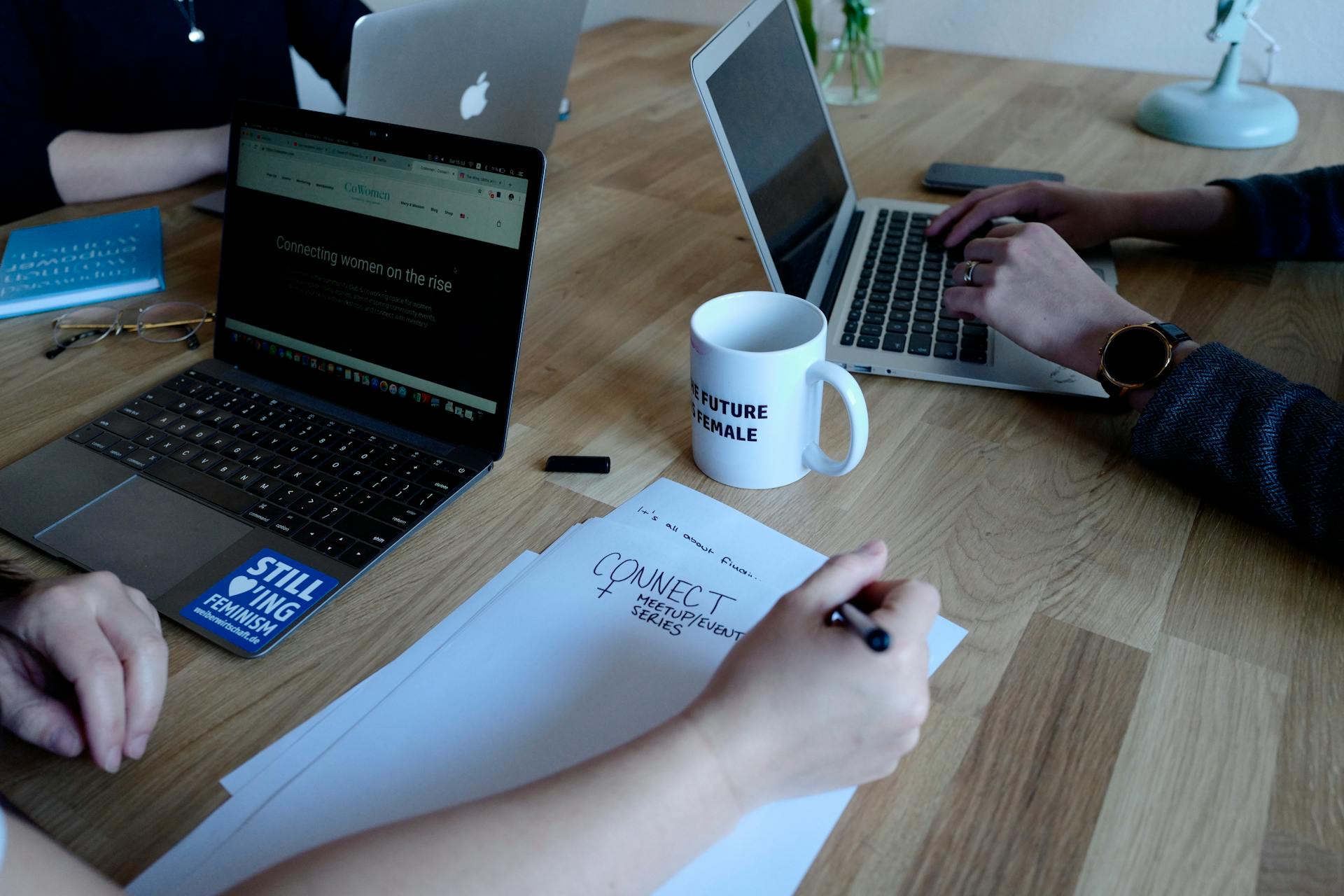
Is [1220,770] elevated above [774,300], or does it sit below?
below

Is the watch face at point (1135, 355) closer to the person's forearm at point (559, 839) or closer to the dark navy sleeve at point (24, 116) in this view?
the person's forearm at point (559, 839)

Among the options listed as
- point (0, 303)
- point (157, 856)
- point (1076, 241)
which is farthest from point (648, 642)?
point (0, 303)

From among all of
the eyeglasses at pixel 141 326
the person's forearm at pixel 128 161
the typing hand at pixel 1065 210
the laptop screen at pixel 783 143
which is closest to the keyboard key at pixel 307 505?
the eyeglasses at pixel 141 326

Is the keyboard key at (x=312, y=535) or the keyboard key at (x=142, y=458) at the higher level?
the keyboard key at (x=142, y=458)

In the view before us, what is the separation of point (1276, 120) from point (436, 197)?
1303mm

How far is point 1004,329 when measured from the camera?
812 millimetres

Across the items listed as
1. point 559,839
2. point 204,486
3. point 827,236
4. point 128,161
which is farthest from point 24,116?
point 559,839

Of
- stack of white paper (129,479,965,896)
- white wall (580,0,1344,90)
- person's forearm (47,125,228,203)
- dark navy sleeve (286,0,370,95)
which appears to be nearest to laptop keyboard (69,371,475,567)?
stack of white paper (129,479,965,896)

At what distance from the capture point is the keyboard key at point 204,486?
2.26 feet

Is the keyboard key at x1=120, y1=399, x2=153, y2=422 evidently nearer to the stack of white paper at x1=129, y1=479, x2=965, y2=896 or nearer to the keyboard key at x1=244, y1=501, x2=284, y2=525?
the keyboard key at x1=244, y1=501, x2=284, y2=525

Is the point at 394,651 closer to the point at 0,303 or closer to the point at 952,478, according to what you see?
the point at 952,478

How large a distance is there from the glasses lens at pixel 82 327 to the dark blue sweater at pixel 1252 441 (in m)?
1.02

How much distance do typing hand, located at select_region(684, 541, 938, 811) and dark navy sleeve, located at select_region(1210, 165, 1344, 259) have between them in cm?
81

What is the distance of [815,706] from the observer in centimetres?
47
